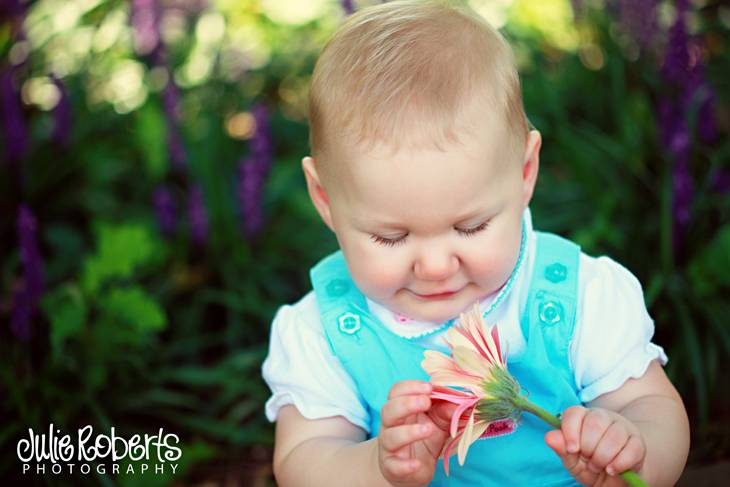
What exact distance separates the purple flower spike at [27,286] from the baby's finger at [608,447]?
1.65 meters

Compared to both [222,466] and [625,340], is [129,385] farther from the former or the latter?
[625,340]

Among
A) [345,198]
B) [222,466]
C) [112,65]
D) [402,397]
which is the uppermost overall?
[345,198]

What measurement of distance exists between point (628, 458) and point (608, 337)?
42cm

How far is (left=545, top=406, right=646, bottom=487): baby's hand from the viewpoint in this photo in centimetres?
145

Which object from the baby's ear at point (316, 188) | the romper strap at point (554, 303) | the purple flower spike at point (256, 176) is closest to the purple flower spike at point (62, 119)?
the purple flower spike at point (256, 176)

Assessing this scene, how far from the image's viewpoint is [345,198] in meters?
1.69

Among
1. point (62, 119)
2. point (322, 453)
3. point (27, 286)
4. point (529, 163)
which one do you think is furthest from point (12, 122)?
point (529, 163)

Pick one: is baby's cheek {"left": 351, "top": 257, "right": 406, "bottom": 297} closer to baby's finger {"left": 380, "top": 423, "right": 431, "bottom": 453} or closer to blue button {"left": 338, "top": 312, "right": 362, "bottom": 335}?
blue button {"left": 338, "top": 312, "right": 362, "bottom": 335}

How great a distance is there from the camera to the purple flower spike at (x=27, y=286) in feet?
8.29

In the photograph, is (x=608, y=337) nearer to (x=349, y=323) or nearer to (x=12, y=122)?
(x=349, y=323)

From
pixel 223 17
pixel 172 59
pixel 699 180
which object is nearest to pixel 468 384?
pixel 699 180

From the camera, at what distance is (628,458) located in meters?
1.46

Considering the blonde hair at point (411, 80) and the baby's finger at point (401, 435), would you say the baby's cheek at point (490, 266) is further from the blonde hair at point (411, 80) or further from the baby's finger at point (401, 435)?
the baby's finger at point (401, 435)

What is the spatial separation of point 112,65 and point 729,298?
260 cm
